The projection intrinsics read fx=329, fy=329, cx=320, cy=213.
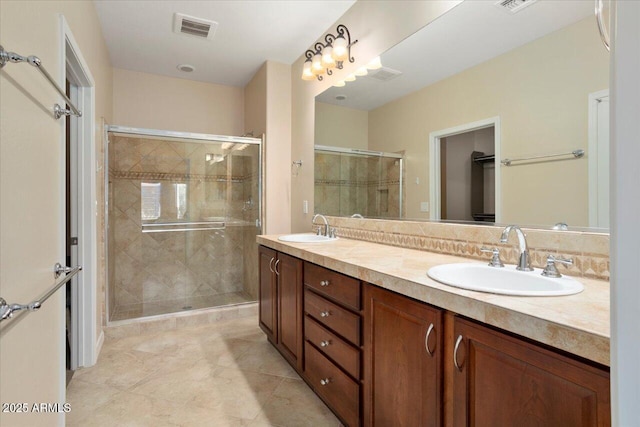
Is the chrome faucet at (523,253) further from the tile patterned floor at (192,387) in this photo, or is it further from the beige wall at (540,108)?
the tile patterned floor at (192,387)

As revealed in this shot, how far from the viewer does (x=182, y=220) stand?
3607mm

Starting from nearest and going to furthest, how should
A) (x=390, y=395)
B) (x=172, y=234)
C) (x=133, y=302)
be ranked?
(x=390, y=395)
(x=133, y=302)
(x=172, y=234)

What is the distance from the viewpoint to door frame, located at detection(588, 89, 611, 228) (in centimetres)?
118

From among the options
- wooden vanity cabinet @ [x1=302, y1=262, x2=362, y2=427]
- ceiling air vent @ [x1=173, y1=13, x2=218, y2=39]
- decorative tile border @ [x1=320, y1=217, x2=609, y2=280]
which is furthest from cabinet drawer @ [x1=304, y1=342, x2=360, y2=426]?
ceiling air vent @ [x1=173, y1=13, x2=218, y2=39]

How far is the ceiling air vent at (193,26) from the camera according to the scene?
8.50 feet

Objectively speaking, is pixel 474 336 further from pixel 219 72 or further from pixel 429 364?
pixel 219 72

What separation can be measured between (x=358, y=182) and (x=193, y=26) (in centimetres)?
187

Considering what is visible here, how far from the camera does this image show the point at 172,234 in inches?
141

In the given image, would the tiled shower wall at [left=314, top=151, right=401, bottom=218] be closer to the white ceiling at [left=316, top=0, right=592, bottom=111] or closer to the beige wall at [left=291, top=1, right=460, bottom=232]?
the beige wall at [left=291, top=1, right=460, bottom=232]

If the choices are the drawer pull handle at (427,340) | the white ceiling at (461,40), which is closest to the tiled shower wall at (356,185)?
the white ceiling at (461,40)

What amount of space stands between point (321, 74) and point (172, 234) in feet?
7.47

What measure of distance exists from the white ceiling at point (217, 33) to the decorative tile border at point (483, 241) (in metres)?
1.66

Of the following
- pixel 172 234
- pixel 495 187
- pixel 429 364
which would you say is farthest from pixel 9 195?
pixel 172 234

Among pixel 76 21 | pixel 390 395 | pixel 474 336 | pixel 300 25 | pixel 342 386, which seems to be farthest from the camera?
pixel 300 25
